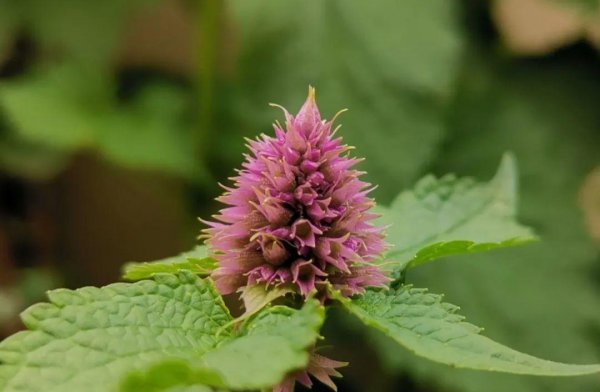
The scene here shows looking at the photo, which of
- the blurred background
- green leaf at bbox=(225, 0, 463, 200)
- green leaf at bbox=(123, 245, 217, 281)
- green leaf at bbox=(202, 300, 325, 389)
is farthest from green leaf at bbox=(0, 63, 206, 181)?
green leaf at bbox=(202, 300, 325, 389)

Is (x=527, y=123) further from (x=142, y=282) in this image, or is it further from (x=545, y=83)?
(x=142, y=282)

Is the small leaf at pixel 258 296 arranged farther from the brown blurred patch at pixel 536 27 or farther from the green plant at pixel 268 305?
the brown blurred patch at pixel 536 27

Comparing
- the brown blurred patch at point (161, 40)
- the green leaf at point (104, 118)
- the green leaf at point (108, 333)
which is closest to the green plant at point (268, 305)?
the green leaf at point (108, 333)

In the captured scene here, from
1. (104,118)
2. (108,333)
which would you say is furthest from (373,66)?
(108,333)

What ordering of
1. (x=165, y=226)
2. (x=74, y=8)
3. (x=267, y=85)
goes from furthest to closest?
(x=165, y=226) < (x=74, y=8) < (x=267, y=85)

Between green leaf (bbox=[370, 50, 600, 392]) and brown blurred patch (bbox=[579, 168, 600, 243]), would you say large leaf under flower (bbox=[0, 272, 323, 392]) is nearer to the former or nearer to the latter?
green leaf (bbox=[370, 50, 600, 392])

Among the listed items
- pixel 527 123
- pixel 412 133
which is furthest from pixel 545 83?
pixel 412 133
